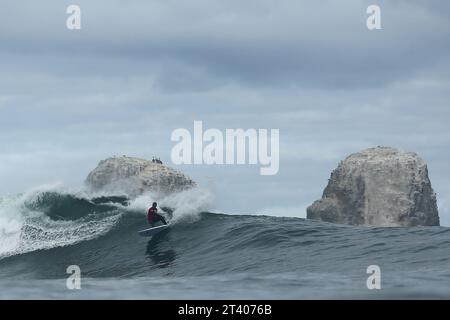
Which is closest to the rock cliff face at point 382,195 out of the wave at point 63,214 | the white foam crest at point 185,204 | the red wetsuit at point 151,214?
the white foam crest at point 185,204

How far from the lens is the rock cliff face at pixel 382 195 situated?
216 ft

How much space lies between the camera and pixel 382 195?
66062 mm

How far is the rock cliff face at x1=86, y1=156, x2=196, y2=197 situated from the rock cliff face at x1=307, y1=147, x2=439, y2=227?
16.9 meters

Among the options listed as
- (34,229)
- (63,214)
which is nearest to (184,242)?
(63,214)

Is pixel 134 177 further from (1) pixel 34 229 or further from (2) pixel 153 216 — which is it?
(2) pixel 153 216

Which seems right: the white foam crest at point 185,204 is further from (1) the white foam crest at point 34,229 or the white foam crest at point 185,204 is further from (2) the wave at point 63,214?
(1) the white foam crest at point 34,229

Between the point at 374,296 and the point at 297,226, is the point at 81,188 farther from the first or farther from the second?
the point at 374,296

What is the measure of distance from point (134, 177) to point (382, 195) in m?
23.9

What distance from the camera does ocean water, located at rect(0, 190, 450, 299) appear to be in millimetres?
19875

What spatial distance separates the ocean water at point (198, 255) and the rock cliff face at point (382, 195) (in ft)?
83.0

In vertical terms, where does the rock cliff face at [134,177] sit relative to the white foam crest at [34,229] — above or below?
above

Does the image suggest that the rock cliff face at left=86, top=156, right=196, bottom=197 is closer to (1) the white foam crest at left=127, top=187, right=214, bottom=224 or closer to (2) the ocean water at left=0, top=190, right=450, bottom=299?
(2) the ocean water at left=0, top=190, right=450, bottom=299
